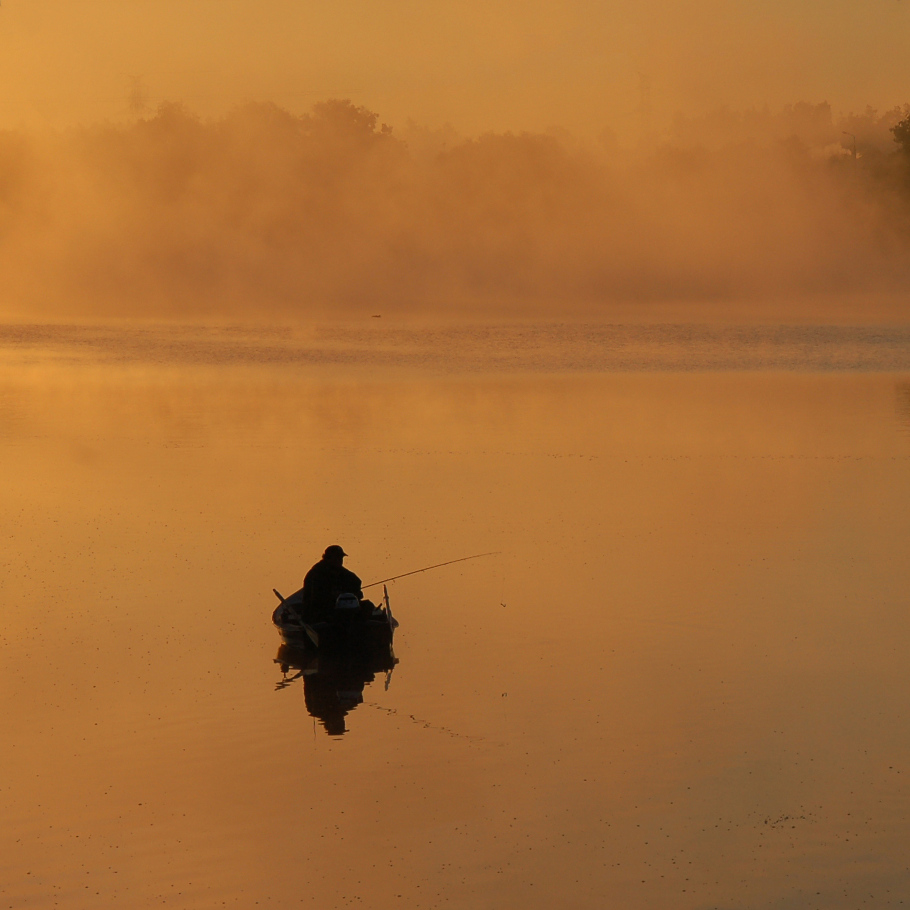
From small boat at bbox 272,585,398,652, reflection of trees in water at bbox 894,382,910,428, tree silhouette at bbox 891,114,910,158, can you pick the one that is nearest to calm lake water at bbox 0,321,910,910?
small boat at bbox 272,585,398,652

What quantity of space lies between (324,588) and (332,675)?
1.37 metres

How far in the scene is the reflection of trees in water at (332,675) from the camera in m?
16.7

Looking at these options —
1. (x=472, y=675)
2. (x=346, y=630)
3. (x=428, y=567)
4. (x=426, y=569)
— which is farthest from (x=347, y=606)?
(x=428, y=567)

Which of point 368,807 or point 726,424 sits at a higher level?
point 726,424

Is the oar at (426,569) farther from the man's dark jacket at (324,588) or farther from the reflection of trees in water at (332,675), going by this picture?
the reflection of trees in water at (332,675)

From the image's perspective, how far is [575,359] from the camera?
7862cm

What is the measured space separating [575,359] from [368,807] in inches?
2606

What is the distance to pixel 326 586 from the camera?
19047 millimetres

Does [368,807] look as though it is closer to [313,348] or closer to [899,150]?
[313,348]

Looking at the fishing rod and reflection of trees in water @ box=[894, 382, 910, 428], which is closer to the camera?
the fishing rod

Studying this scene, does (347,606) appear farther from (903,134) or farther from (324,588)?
(903,134)

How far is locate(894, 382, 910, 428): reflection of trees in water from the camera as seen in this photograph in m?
44.6

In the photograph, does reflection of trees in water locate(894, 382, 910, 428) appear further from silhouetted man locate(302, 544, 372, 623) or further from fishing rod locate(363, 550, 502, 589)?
silhouetted man locate(302, 544, 372, 623)

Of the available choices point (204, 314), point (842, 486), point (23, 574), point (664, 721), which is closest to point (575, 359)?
point (842, 486)
